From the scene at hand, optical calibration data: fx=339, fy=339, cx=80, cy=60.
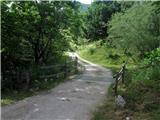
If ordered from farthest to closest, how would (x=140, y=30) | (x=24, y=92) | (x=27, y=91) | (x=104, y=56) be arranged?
(x=104, y=56) → (x=140, y=30) → (x=27, y=91) → (x=24, y=92)

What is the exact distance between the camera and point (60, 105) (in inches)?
462

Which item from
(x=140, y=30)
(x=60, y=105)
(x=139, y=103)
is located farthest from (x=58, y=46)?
(x=139, y=103)

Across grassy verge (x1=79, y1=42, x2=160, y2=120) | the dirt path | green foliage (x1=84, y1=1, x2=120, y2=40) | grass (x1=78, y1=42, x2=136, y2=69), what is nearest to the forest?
grassy verge (x1=79, y1=42, x2=160, y2=120)

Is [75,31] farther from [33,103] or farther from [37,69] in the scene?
[33,103]

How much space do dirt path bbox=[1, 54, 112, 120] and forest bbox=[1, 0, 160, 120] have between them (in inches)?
20.8

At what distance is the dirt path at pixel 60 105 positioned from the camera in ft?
33.1

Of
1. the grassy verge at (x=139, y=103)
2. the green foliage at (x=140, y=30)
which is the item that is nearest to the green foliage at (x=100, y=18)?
the green foliage at (x=140, y=30)

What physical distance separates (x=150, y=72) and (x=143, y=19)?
1695cm

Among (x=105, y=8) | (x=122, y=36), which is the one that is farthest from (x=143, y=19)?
(x=105, y=8)

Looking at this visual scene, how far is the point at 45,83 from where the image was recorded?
16.8m

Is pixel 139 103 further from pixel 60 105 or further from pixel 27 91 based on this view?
pixel 27 91

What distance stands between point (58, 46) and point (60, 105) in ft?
32.0

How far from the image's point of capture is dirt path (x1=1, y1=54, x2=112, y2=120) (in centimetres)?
1009

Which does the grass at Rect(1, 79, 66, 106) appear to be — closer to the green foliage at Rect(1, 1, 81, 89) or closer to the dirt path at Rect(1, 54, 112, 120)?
the dirt path at Rect(1, 54, 112, 120)
